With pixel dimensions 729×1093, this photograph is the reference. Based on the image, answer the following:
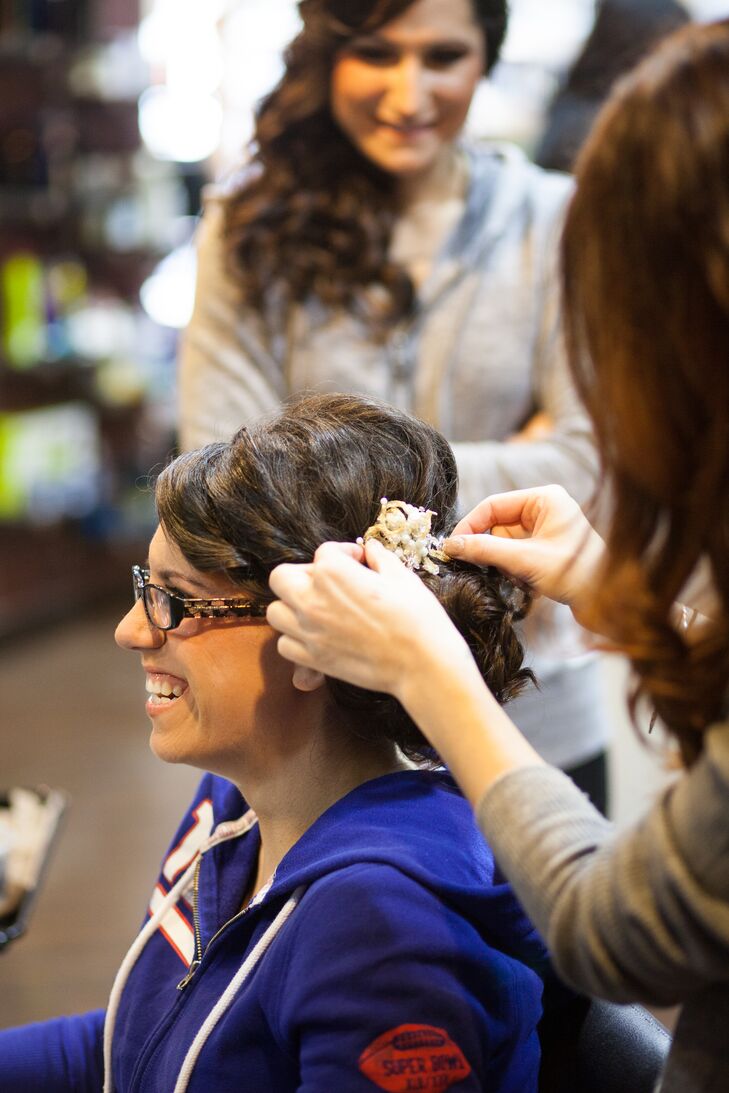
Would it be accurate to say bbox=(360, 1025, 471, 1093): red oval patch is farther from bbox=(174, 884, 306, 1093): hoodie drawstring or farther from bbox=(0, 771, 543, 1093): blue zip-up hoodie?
bbox=(174, 884, 306, 1093): hoodie drawstring

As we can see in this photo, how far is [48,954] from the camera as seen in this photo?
3174mm

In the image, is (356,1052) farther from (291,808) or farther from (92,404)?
(92,404)

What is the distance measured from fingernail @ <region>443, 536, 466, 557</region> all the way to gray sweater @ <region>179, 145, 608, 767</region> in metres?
0.60

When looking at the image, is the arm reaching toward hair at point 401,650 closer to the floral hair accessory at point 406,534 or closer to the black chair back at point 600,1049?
the floral hair accessory at point 406,534

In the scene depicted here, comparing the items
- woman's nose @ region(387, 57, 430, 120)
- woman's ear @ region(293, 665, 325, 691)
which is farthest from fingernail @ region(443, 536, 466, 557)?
woman's nose @ region(387, 57, 430, 120)

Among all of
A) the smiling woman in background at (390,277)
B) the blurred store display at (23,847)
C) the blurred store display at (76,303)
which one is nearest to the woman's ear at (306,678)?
the smiling woman in background at (390,277)

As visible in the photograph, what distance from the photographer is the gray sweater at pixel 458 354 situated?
1.82 metres

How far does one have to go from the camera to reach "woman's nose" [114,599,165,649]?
4.30 ft

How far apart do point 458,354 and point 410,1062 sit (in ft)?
3.50

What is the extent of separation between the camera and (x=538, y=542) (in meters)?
1.19

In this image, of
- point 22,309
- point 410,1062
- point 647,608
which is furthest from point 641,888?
point 22,309

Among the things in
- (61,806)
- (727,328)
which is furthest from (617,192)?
(61,806)

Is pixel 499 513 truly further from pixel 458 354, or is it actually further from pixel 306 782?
pixel 458 354

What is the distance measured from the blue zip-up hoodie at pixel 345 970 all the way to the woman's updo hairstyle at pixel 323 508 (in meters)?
0.13
